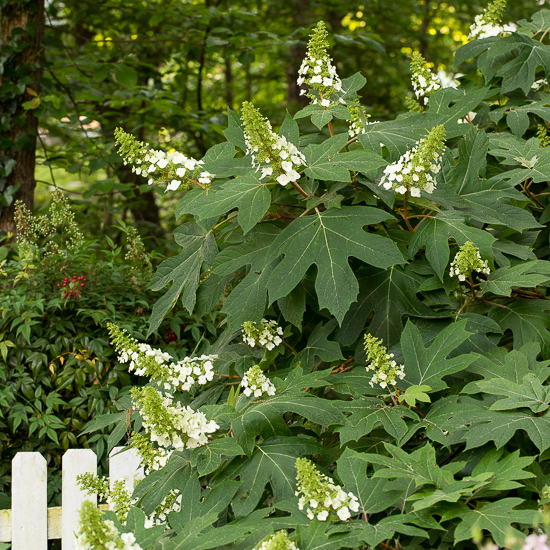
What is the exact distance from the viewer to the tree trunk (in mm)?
4504

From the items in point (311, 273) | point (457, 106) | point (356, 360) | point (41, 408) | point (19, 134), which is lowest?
point (41, 408)

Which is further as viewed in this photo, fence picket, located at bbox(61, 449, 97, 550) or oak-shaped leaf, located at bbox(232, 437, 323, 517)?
fence picket, located at bbox(61, 449, 97, 550)

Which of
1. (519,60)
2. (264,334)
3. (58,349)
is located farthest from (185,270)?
(519,60)

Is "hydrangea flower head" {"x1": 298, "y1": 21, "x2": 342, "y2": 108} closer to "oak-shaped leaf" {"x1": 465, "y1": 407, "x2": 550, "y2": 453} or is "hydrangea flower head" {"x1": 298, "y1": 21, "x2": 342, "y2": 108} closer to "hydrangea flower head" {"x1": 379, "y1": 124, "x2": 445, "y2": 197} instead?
"hydrangea flower head" {"x1": 379, "y1": 124, "x2": 445, "y2": 197}

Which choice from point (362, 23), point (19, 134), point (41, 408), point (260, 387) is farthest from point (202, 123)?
point (362, 23)

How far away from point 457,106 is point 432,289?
0.80m

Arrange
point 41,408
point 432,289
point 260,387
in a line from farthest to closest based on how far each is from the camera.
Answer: point 41,408 < point 432,289 < point 260,387

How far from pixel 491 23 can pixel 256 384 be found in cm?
213

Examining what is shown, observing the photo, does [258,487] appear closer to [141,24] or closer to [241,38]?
[241,38]

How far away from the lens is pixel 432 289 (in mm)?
1847

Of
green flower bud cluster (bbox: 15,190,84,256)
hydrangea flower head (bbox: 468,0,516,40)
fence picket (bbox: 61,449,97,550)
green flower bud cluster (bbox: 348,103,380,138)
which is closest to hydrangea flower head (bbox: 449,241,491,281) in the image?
green flower bud cluster (bbox: 348,103,380,138)

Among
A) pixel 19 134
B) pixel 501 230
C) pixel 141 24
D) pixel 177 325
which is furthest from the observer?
pixel 141 24

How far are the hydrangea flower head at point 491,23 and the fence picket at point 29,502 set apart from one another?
2.83 m

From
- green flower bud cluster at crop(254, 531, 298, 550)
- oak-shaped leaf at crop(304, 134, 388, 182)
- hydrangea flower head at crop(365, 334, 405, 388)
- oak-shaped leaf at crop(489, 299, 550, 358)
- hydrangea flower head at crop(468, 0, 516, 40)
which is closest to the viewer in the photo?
green flower bud cluster at crop(254, 531, 298, 550)
